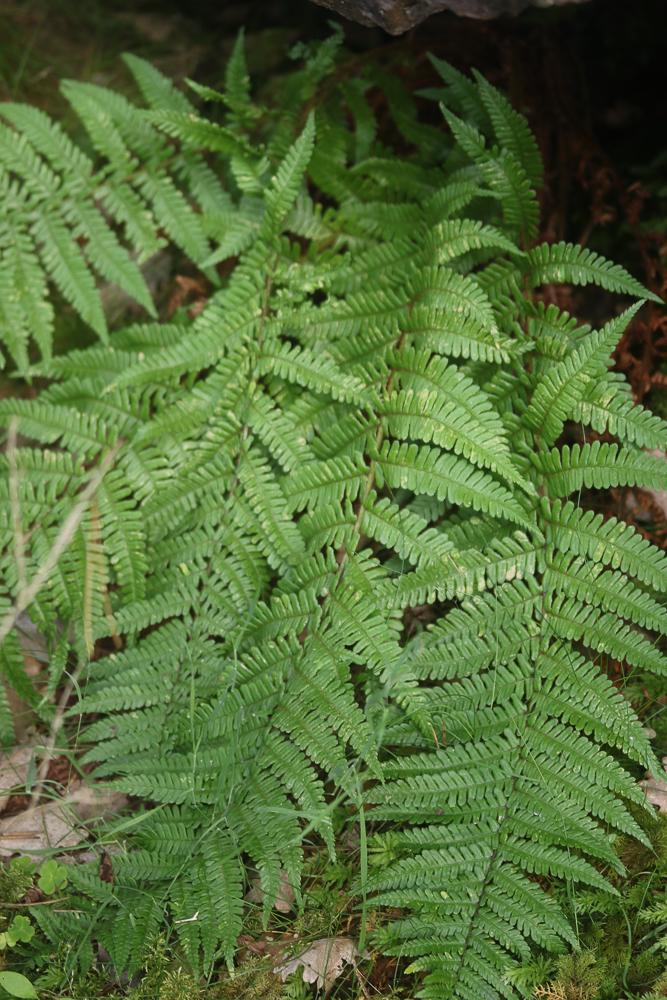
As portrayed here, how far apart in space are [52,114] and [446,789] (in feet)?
12.9

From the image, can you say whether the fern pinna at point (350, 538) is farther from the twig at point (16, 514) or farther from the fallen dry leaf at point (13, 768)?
the fallen dry leaf at point (13, 768)

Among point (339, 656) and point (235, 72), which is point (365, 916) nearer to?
point (339, 656)

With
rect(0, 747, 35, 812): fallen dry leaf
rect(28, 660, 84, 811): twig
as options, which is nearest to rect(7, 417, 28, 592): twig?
rect(28, 660, 84, 811): twig

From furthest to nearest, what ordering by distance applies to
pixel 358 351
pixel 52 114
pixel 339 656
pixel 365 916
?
1. pixel 52 114
2. pixel 358 351
3. pixel 339 656
4. pixel 365 916

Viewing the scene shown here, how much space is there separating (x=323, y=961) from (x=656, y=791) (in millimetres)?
1225

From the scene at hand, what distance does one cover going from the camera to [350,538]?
2764mm

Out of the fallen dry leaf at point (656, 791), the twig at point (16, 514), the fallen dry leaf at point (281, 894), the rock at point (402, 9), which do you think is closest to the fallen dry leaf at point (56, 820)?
the fallen dry leaf at point (281, 894)

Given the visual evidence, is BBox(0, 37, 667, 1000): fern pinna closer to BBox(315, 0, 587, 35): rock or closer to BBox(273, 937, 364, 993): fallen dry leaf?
BBox(273, 937, 364, 993): fallen dry leaf

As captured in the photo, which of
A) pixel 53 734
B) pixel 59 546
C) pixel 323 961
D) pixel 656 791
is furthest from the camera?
pixel 59 546

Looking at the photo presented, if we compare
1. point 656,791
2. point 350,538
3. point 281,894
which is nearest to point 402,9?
point 350,538

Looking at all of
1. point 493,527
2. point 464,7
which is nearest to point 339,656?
point 493,527

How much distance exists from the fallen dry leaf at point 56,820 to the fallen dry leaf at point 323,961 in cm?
83

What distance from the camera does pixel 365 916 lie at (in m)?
2.43

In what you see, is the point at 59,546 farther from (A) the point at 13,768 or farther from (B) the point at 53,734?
(A) the point at 13,768
